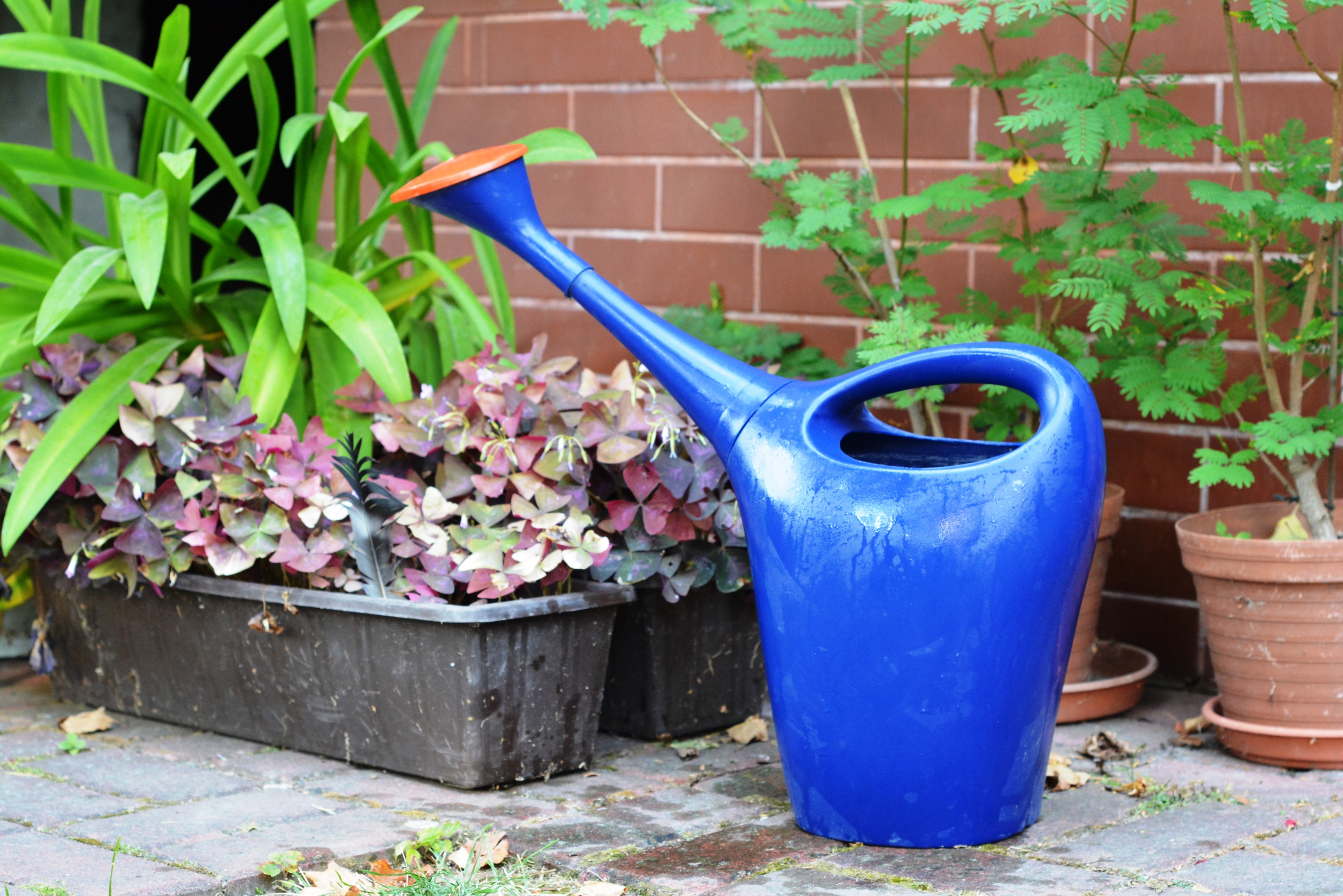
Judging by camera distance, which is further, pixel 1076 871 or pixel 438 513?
pixel 438 513

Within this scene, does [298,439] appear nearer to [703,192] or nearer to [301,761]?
[301,761]

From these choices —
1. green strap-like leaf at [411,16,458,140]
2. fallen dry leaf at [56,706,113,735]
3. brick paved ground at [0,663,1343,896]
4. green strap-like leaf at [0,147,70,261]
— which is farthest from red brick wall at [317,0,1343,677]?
fallen dry leaf at [56,706,113,735]

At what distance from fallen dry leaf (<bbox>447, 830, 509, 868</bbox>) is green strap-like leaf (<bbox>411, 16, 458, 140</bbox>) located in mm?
1488

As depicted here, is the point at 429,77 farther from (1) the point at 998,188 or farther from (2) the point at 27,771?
(2) the point at 27,771

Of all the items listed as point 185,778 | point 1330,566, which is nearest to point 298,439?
point 185,778

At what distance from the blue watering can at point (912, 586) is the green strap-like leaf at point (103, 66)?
39.7 inches

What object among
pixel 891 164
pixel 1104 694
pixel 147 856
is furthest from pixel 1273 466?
pixel 147 856

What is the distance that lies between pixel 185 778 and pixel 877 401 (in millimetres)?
1405

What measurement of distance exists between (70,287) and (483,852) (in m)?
→ 1.06

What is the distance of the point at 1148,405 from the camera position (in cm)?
206

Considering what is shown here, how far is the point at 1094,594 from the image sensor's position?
7.44ft

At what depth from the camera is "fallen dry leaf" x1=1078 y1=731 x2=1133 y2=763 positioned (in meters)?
2.09

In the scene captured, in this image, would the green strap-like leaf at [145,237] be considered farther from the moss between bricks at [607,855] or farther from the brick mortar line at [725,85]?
the brick mortar line at [725,85]

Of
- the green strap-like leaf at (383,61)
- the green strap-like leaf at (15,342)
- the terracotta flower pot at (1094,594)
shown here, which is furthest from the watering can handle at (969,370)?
the green strap-like leaf at (15,342)
